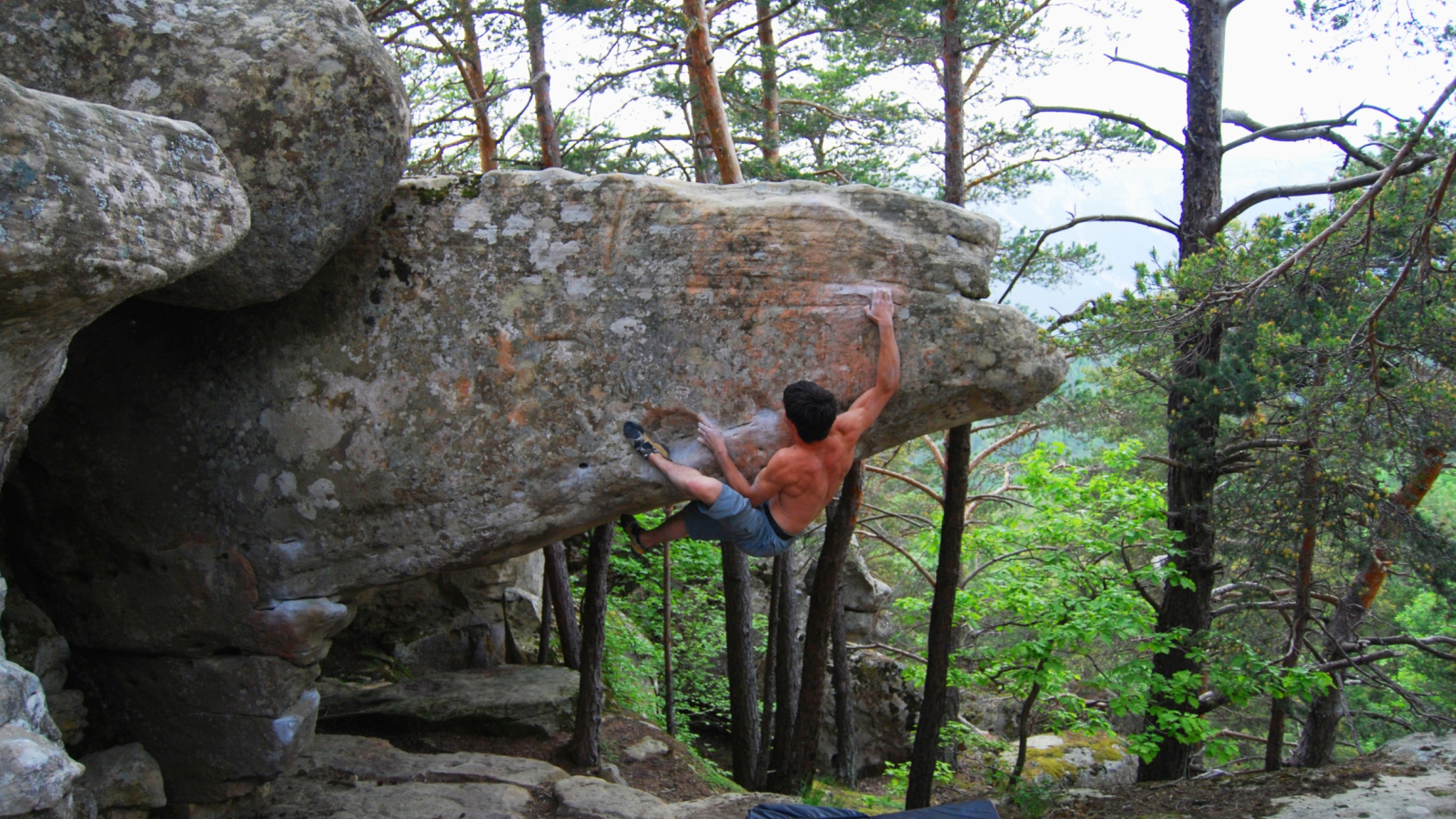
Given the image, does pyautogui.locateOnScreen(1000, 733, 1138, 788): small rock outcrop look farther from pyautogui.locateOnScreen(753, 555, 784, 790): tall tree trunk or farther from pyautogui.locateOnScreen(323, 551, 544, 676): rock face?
pyautogui.locateOnScreen(323, 551, 544, 676): rock face

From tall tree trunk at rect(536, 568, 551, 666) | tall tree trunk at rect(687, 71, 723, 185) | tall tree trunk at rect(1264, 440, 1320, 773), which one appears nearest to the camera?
tall tree trunk at rect(1264, 440, 1320, 773)

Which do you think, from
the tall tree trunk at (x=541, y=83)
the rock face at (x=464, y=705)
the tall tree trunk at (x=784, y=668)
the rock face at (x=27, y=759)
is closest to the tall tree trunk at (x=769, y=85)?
the tall tree trunk at (x=541, y=83)

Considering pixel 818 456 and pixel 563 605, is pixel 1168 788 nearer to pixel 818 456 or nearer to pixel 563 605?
pixel 818 456

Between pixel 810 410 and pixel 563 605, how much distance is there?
573 centimetres

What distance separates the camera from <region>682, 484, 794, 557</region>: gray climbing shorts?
18.4 ft

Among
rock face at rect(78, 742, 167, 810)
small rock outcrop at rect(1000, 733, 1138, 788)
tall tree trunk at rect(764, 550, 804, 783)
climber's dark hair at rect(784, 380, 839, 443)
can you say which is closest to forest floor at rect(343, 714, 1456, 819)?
tall tree trunk at rect(764, 550, 804, 783)

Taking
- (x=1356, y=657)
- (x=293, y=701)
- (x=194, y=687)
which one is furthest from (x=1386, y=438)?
(x=194, y=687)

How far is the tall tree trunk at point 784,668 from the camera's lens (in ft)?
32.7

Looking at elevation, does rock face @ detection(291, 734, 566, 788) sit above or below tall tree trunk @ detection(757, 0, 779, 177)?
below

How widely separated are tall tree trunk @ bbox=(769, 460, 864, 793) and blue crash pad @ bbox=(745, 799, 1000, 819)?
3.57 metres

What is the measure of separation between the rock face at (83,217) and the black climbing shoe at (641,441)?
7.65ft

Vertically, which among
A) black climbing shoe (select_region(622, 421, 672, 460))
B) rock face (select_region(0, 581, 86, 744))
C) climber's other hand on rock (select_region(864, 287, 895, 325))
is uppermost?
climber's other hand on rock (select_region(864, 287, 895, 325))

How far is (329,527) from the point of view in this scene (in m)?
5.86

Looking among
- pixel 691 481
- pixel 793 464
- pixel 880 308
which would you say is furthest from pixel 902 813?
pixel 880 308
